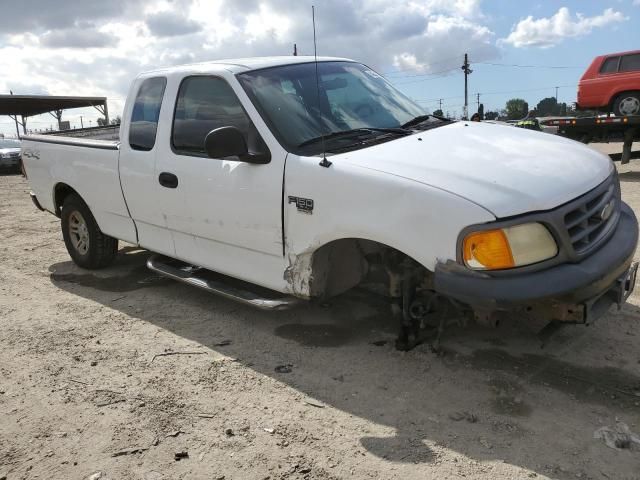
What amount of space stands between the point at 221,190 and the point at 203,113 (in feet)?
2.27

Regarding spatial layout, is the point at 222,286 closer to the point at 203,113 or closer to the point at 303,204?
the point at 303,204

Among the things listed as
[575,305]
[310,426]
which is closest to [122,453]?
[310,426]

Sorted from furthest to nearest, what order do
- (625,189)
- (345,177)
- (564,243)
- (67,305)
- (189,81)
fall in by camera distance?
(625,189)
(67,305)
(189,81)
(345,177)
(564,243)

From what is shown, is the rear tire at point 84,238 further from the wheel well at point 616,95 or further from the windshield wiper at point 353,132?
the wheel well at point 616,95

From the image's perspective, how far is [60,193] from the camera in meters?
6.16

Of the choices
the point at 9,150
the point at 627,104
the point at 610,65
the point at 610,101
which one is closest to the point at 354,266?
the point at 627,104

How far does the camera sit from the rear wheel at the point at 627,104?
1330 cm

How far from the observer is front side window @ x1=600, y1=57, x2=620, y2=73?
13546 mm

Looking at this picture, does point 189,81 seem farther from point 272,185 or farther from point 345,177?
point 345,177

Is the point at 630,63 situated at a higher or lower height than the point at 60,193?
higher

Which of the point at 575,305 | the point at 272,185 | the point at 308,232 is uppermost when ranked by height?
the point at 272,185

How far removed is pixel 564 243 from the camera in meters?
2.92

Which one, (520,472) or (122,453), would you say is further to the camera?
(122,453)

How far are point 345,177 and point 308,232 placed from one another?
0.46 meters
